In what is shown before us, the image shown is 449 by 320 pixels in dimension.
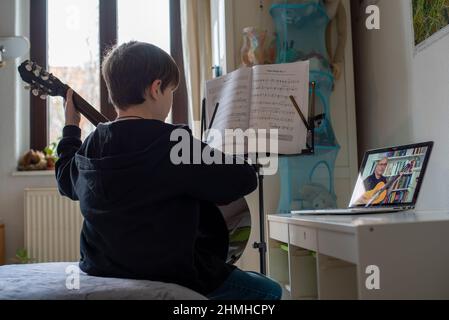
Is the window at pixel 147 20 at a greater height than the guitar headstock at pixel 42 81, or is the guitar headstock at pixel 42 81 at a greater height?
the window at pixel 147 20

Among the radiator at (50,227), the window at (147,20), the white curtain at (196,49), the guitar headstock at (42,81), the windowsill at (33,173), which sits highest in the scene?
the window at (147,20)

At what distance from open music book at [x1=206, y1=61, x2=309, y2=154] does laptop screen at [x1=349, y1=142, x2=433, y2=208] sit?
25cm

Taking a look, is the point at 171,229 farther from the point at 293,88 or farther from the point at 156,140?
the point at 293,88

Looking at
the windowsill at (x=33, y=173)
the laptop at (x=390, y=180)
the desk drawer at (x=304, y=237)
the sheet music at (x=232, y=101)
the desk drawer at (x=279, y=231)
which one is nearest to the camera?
the desk drawer at (x=304, y=237)

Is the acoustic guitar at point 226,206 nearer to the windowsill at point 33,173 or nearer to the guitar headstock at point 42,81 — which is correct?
the guitar headstock at point 42,81

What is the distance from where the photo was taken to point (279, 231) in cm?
169

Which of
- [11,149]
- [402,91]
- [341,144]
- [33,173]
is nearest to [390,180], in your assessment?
[402,91]

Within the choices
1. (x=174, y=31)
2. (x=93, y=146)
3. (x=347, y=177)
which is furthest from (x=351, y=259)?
(x=174, y=31)

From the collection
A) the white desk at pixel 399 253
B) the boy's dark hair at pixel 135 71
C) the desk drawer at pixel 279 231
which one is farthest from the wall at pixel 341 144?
the boy's dark hair at pixel 135 71

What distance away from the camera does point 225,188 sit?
3.40ft

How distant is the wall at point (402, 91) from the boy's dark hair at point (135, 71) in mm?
1045

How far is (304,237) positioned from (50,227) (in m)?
2.19

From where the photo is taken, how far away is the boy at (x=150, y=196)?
39.2 inches

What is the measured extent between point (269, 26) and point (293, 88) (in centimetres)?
88
